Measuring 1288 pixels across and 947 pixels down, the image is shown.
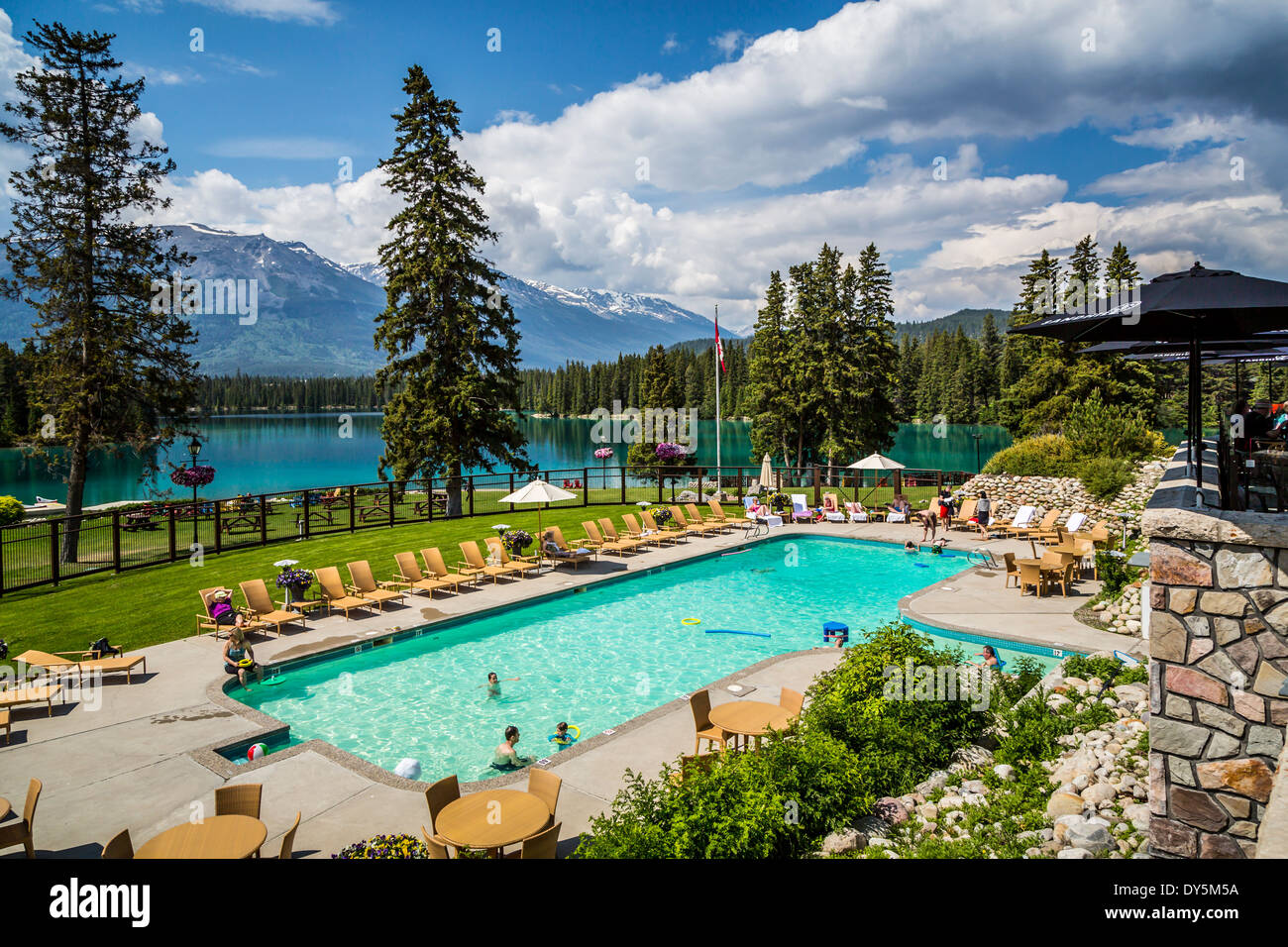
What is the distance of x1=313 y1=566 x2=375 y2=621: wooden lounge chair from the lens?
12.7m

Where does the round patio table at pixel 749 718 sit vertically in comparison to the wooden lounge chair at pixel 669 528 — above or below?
below

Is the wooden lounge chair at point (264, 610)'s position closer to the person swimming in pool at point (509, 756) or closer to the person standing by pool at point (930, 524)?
the person swimming in pool at point (509, 756)

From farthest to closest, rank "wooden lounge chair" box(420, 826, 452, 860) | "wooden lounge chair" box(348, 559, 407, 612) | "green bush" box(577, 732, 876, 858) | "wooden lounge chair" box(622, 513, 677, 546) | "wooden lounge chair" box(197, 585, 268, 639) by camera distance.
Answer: "wooden lounge chair" box(622, 513, 677, 546) < "wooden lounge chair" box(348, 559, 407, 612) < "wooden lounge chair" box(197, 585, 268, 639) < "wooden lounge chair" box(420, 826, 452, 860) < "green bush" box(577, 732, 876, 858)

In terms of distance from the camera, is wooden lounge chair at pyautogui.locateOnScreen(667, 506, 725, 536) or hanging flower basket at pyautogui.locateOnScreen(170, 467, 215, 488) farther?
hanging flower basket at pyautogui.locateOnScreen(170, 467, 215, 488)

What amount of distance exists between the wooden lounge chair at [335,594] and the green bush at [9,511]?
64.0ft

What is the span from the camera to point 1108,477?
20.5 meters

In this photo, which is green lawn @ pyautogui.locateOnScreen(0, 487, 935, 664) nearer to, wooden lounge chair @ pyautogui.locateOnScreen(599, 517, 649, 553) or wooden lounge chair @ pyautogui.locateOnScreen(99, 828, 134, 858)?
wooden lounge chair @ pyautogui.locateOnScreen(599, 517, 649, 553)

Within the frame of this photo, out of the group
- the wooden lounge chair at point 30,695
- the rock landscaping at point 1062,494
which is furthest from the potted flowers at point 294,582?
the rock landscaping at point 1062,494

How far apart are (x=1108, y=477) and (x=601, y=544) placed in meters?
14.9

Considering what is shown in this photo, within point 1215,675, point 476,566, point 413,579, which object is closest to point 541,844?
point 1215,675

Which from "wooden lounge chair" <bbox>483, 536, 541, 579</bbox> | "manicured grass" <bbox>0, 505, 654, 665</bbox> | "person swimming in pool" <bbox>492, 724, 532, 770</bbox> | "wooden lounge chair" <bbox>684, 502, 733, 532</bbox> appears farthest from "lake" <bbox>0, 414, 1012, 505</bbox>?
"person swimming in pool" <bbox>492, 724, 532, 770</bbox>

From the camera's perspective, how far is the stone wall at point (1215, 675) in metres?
4.50

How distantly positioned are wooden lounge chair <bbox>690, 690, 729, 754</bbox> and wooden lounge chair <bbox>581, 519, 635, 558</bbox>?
10435 millimetres

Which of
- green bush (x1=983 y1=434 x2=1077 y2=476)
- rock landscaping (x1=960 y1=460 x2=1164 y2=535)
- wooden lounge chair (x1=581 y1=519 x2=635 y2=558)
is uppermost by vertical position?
green bush (x1=983 y1=434 x2=1077 y2=476)
